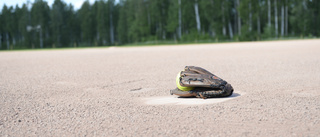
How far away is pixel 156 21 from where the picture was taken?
59344 mm

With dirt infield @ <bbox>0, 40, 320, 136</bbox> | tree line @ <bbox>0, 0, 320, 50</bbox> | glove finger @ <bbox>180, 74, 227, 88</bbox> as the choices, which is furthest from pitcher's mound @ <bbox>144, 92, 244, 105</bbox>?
tree line @ <bbox>0, 0, 320, 50</bbox>

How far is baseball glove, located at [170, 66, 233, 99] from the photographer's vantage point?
5.86 m

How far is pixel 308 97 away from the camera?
19.2 feet

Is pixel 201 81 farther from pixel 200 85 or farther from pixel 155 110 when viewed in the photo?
pixel 155 110

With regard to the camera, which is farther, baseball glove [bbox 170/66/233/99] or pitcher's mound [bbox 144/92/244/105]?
baseball glove [bbox 170/66/233/99]

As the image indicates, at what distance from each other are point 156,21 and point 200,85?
54178 mm

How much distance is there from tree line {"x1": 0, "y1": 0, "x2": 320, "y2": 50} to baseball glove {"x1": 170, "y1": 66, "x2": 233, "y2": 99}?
35176 millimetres

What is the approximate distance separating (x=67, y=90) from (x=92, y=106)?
83.3 inches

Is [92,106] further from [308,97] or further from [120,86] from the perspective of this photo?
[308,97]

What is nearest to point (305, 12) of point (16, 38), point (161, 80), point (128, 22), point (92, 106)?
point (128, 22)

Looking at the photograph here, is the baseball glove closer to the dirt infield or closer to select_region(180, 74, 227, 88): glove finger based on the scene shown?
select_region(180, 74, 227, 88): glove finger

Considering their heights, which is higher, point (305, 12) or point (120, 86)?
point (305, 12)

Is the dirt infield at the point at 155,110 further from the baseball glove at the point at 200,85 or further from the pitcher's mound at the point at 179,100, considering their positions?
the baseball glove at the point at 200,85

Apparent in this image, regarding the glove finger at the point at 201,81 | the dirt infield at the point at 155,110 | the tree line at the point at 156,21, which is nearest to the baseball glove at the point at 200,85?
the glove finger at the point at 201,81
